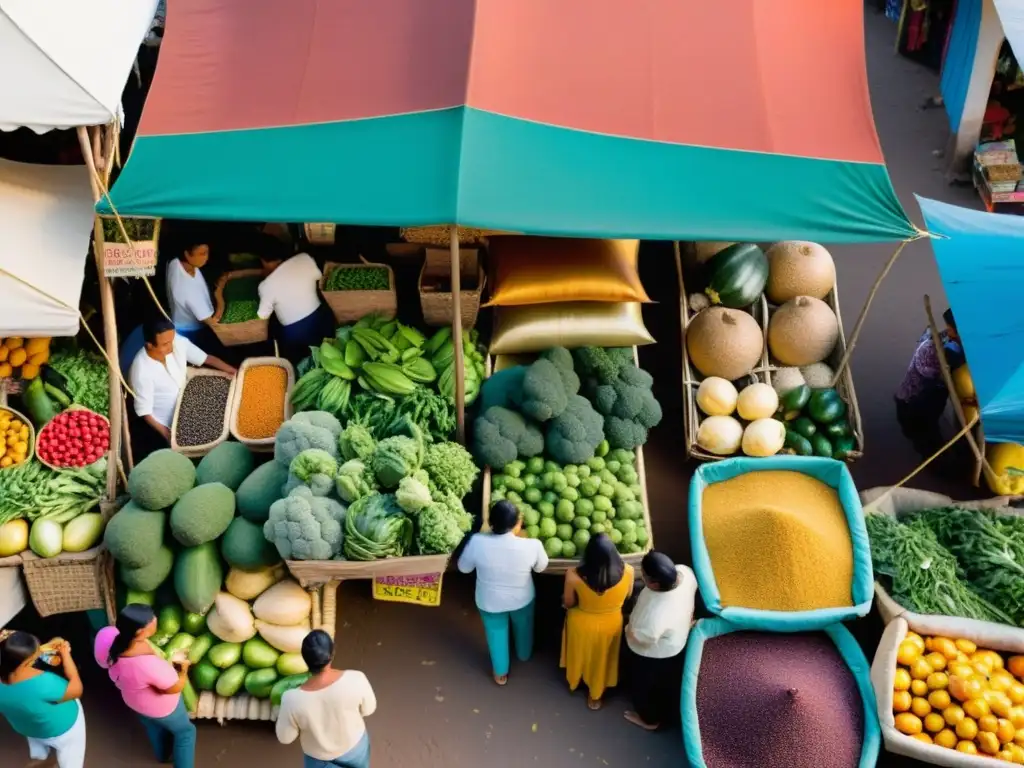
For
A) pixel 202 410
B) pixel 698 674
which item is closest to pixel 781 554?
pixel 698 674

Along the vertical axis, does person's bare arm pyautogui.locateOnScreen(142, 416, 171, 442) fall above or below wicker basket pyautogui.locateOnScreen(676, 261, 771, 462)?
below

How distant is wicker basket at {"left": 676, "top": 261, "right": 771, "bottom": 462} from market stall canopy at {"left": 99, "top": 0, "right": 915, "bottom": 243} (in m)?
1.37

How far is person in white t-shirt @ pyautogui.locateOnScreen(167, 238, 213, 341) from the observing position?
17.0ft

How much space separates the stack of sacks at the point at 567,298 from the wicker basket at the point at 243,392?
1.21m

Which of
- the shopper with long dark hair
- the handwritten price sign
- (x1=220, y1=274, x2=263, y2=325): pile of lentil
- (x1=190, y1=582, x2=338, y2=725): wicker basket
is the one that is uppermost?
(x1=220, y1=274, x2=263, y2=325): pile of lentil

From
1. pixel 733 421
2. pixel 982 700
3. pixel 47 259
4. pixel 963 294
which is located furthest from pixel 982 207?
pixel 47 259

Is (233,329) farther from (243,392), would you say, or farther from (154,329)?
(154,329)

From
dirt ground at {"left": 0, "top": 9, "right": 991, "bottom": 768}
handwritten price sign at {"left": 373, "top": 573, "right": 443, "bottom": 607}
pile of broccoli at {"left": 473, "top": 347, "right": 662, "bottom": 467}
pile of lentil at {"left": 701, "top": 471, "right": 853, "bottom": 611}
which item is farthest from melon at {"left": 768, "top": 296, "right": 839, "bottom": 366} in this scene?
handwritten price sign at {"left": 373, "top": 573, "right": 443, "bottom": 607}

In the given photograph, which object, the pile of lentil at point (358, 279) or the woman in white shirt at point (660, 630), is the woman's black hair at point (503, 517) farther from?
the pile of lentil at point (358, 279)

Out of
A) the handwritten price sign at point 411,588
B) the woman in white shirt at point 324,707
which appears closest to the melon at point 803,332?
the handwritten price sign at point 411,588

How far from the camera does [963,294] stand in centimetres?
463

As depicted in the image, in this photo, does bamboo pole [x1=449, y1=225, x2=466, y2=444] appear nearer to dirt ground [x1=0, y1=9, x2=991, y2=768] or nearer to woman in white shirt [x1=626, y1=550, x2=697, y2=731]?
dirt ground [x1=0, y1=9, x2=991, y2=768]

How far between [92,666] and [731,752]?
10.8 feet

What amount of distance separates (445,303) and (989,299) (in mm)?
2981
